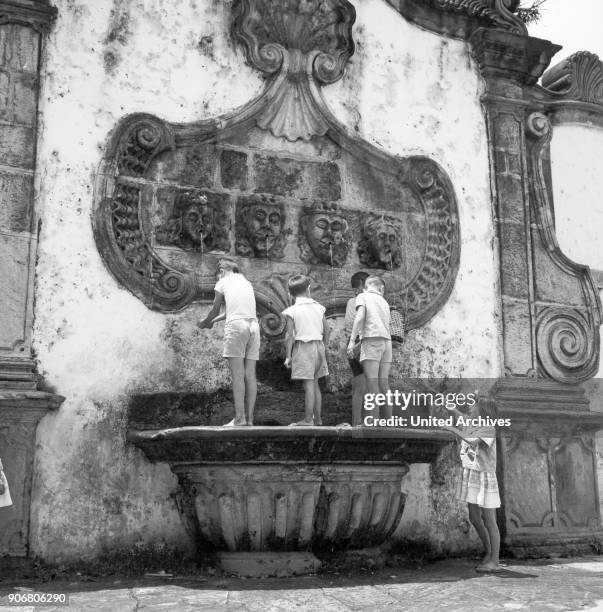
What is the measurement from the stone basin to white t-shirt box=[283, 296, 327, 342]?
3.22 ft

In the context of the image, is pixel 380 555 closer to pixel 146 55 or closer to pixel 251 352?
pixel 251 352

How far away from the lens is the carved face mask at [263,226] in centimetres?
820

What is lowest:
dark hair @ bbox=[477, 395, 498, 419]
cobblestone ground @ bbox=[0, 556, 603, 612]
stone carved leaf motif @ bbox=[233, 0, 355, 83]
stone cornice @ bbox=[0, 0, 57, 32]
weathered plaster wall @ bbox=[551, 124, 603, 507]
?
cobblestone ground @ bbox=[0, 556, 603, 612]

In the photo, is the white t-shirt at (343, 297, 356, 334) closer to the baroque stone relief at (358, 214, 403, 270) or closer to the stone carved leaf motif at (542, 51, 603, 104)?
the baroque stone relief at (358, 214, 403, 270)

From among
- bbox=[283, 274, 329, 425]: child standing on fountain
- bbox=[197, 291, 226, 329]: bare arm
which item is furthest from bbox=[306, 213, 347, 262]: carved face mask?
bbox=[197, 291, 226, 329]: bare arm

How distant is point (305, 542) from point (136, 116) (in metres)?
3.82

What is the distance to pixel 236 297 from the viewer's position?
23.5 ft

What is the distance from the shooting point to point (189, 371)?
773 cm

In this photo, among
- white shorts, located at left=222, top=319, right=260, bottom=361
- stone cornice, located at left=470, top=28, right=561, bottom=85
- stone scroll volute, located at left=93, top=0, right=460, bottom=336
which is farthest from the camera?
stone cornice, located at left=470, top=28, right=561, bottom=85

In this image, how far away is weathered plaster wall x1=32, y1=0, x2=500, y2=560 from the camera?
723 cm

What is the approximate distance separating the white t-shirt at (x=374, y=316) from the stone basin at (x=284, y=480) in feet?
2.82

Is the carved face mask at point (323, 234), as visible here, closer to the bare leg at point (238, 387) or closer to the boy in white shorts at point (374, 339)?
the boy in white shorts at point (374, 339)

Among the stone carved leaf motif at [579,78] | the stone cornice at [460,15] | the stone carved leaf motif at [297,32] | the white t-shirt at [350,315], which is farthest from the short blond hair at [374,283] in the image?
the stone carved leaf motif at [579,78]

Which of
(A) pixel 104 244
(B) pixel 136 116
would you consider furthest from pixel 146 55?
(A) pixel 104 244
